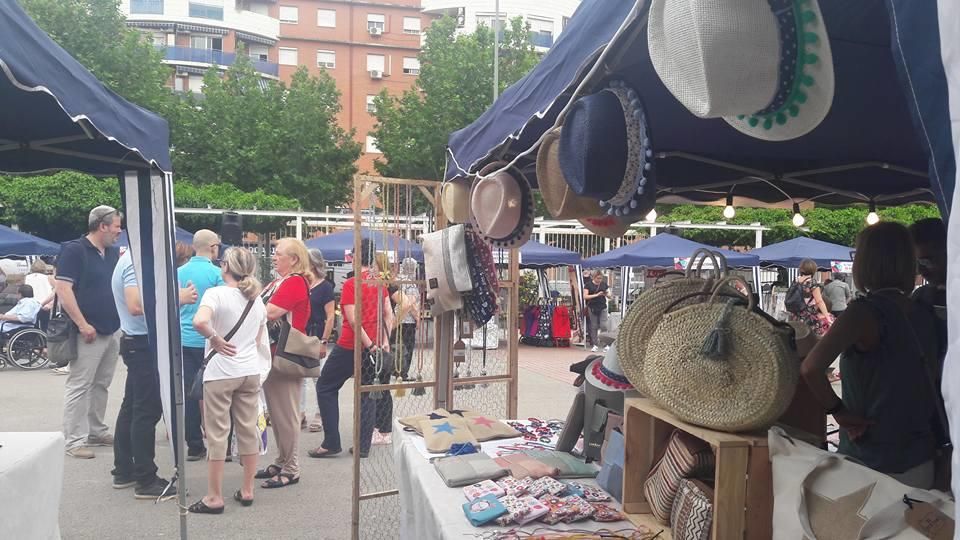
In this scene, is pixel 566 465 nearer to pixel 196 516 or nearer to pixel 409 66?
pixel 196 516

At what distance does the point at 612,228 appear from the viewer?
316cm

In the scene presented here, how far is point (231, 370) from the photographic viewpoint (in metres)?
4.56

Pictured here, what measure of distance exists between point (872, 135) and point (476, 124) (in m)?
1.89

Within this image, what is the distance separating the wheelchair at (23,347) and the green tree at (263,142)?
14578 millimetres

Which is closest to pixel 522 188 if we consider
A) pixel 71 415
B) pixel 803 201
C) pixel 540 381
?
pixel 803 201

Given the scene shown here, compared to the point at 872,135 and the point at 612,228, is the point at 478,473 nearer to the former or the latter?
the point at 612,228

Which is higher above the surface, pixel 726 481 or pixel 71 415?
pixel 726 481

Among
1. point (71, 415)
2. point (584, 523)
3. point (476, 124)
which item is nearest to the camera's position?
point (584, 523)

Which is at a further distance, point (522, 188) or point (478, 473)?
point (522, 188)

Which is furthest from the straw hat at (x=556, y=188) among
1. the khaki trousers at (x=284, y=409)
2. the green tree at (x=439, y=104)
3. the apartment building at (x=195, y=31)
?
the apartment building at (x=195, y=31)

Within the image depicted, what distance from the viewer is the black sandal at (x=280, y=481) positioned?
17.1 ft

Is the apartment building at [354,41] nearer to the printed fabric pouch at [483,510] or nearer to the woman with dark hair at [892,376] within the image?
the printed fabric pouch at [483,510]

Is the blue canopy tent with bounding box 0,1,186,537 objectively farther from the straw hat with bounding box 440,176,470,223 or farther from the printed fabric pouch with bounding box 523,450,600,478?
the printed fabric pouch with bounding box 523,450,600,478

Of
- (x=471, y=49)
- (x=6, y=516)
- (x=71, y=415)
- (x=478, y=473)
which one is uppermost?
(x=471, y=49)
